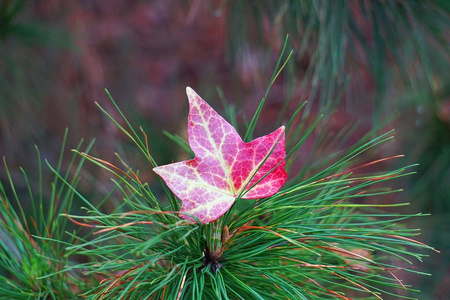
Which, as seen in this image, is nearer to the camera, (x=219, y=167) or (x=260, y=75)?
(x=219, y=167)

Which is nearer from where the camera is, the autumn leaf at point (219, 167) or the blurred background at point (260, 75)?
the autumn leaf at point (219, 167)

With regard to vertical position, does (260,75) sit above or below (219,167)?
below

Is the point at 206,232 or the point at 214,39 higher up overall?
the point at 206,232

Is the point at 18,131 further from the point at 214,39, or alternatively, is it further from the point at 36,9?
the point at 214,39

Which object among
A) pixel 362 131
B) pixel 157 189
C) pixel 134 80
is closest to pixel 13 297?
pixel 157 189
